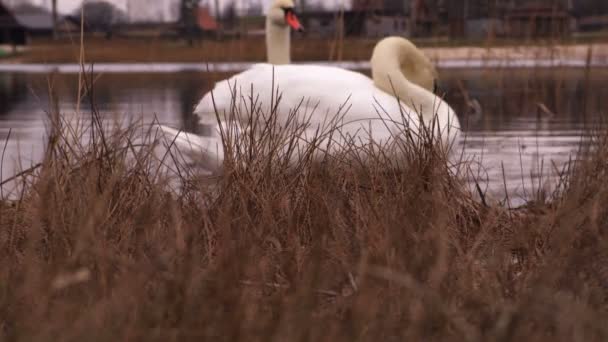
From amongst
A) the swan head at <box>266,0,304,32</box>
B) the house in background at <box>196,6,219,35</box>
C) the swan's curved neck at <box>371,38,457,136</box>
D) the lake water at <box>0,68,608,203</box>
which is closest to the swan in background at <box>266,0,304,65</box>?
the swan head at <box>266,0,304,32</box>

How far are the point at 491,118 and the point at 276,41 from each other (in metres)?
2.53

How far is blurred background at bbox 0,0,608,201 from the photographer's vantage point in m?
5.75

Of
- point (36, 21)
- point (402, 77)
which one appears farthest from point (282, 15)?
point (36, 21)

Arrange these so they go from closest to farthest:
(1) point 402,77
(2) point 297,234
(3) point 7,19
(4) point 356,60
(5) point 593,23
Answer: (2) point 297,234
(1) point 402,77
(4) point 356,60
(5) point 593,23
(3) point 7,19

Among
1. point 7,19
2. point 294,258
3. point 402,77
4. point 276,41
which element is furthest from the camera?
point 7,19

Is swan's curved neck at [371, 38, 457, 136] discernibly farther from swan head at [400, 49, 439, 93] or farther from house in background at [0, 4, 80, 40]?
house in background at [0, 4, 80, 40]

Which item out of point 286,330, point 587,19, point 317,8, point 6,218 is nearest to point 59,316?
point 286,330

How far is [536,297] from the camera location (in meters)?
1.81

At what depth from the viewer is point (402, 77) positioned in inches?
221

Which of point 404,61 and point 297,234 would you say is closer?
point 297,234

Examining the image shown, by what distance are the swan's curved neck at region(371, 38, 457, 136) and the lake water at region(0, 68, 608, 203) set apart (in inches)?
10.0

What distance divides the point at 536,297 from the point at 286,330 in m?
0.41

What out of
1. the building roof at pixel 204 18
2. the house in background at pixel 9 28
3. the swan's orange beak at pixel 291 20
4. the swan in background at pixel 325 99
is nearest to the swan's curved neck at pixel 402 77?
the swan in background at pixel 325 99

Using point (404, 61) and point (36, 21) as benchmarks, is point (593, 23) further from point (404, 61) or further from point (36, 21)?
point (404, 61)
